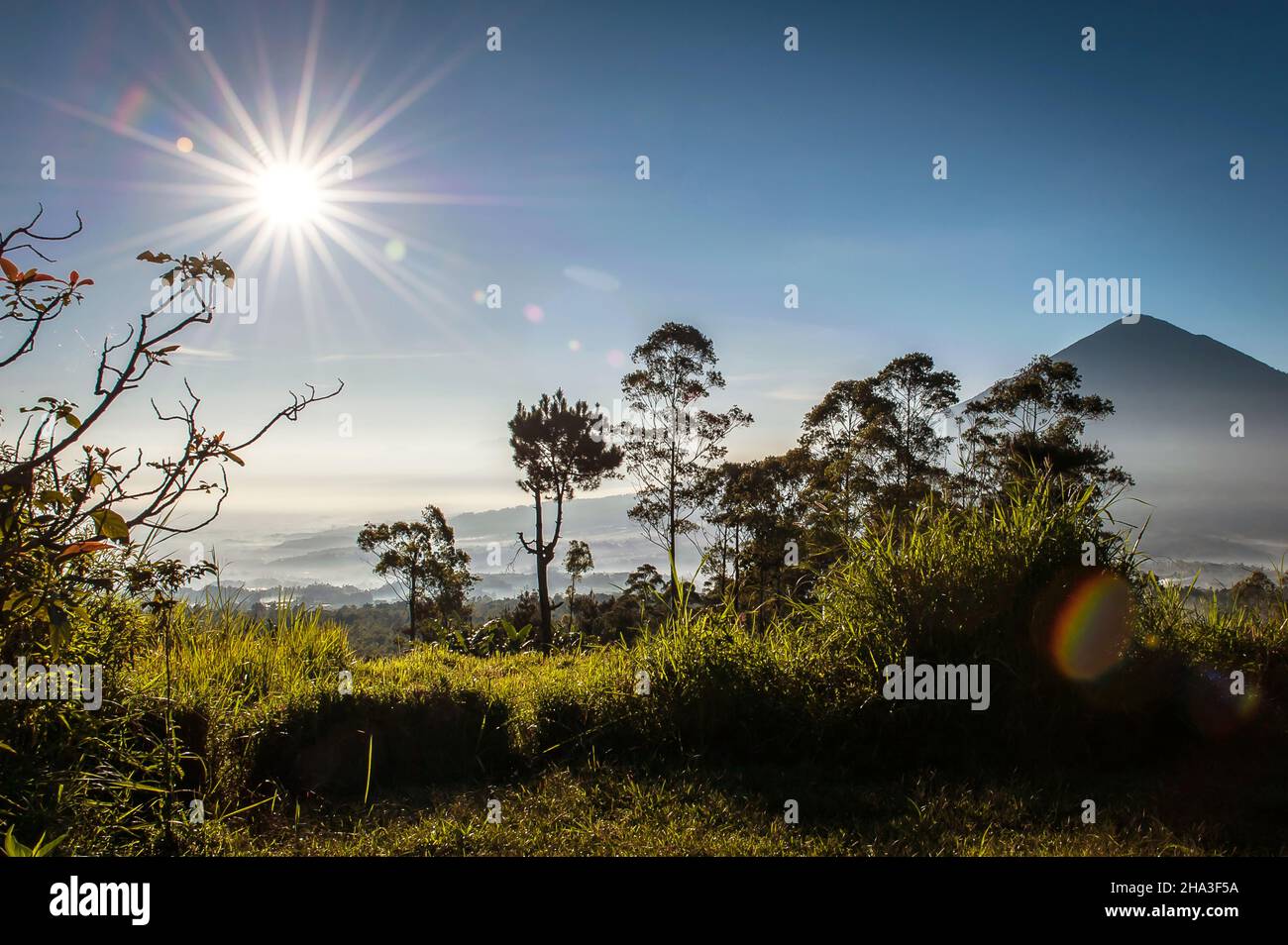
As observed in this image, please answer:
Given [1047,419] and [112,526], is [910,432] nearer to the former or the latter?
[1047,419]

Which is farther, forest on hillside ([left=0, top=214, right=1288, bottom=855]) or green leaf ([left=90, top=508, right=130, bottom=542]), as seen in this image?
forest on hillside ([left=0, top=214, right=1288, bottom=855])

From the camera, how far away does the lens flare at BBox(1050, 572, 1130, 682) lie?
471 centimetres

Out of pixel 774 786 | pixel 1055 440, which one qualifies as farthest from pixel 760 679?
pixel 1055 440

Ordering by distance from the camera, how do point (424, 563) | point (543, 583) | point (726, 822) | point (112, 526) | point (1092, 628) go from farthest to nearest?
point (424, 563)
point (543, 583)
point (1092, 628)
point (726, 822)
point (112, 526)

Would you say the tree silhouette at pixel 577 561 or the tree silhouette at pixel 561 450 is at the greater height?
the tree silhouette at pixel 561 450

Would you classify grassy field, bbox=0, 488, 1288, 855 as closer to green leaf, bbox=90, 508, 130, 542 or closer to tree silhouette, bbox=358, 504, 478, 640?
green leaf, bbox=90, 508, 130, 542

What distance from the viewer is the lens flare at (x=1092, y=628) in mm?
4711

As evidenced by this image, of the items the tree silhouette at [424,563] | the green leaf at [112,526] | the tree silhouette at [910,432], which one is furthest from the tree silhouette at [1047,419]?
the green leaf at [112,526]

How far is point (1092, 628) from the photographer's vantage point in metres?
4.88

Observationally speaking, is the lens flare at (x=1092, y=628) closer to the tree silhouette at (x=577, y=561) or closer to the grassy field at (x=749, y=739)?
the grassy field at (x=749, y=739)

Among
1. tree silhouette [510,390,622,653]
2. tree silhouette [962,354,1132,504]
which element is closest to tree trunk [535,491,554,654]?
tree silhouette [510,390,622,653]

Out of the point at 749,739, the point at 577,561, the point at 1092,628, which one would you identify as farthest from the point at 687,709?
the point at 577,561

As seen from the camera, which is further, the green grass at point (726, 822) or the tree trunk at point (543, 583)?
the tree trunk at point (543, 583)
